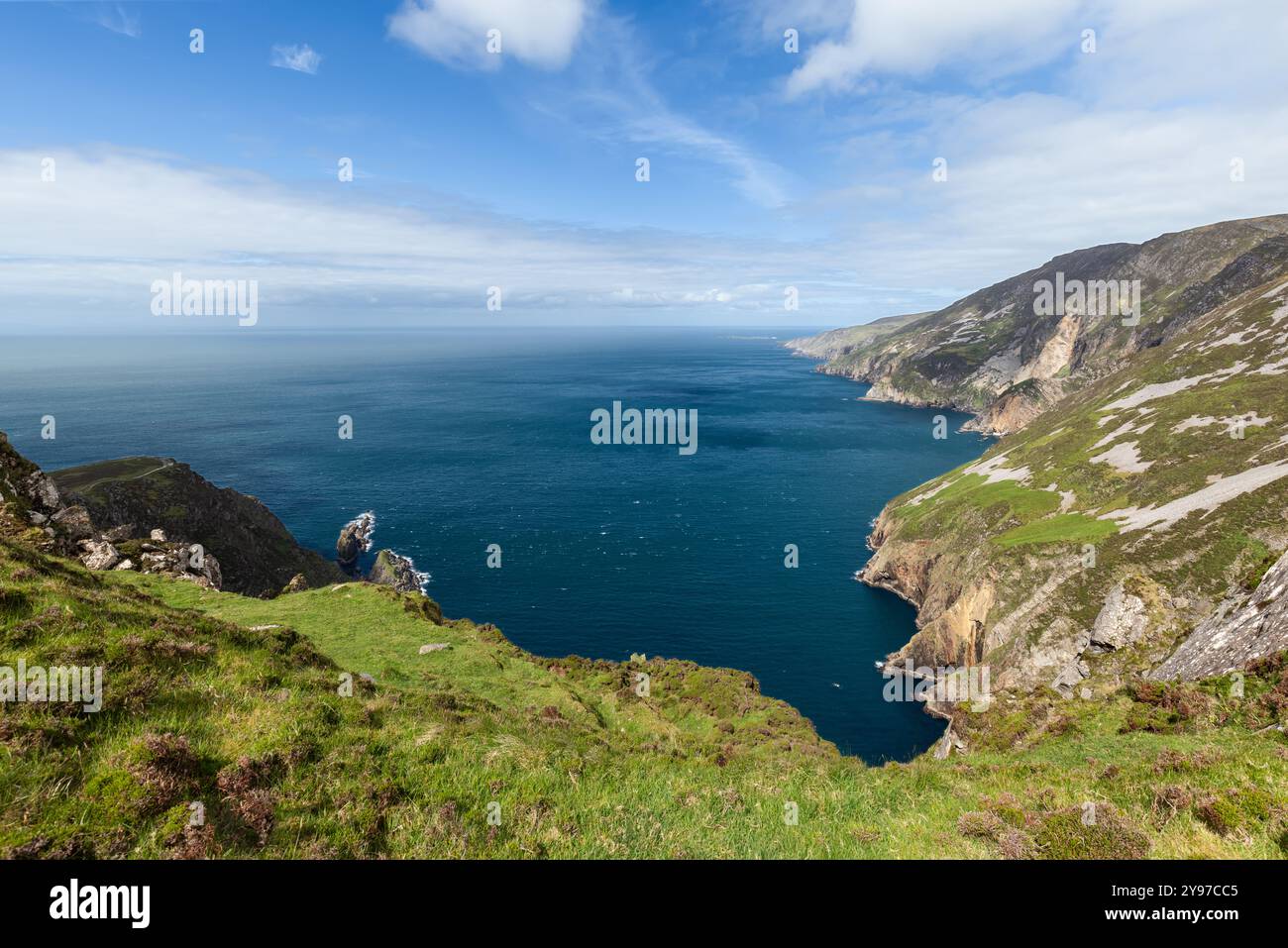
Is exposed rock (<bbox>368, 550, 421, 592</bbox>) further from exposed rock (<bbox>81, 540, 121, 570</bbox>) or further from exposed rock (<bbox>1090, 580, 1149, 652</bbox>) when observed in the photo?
exposed rock (<bbox>1090, 580, 1149, 652</bbox>)

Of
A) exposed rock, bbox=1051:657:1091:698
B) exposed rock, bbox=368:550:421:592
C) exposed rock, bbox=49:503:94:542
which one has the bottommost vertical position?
exposed rock, bbox=368:550:421:592

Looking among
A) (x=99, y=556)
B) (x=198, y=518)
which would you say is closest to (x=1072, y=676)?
(x=99, y=556)

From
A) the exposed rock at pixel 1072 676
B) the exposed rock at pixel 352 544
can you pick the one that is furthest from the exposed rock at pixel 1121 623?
the exposed rock at pixel 352 544

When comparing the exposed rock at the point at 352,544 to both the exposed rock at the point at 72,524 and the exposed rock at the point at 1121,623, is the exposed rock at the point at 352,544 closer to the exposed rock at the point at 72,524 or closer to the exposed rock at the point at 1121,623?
the exposed rock at the point at 72,524

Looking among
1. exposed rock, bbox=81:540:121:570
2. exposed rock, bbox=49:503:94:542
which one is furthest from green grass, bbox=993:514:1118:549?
exposed rock, bbox=49:503:94:542

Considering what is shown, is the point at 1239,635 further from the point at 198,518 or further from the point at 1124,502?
the point at 198,518
